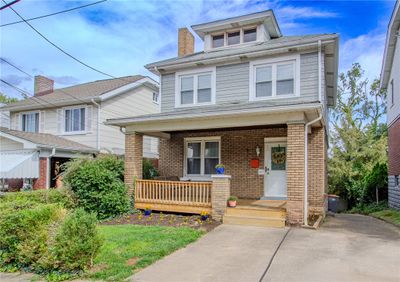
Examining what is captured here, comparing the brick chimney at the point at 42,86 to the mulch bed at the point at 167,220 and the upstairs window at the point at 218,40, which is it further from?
the mulch bed at the point at 167,220

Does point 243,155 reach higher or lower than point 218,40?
lower

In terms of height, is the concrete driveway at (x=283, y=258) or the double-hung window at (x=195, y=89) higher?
the double-hung window at (x=195, y=89)

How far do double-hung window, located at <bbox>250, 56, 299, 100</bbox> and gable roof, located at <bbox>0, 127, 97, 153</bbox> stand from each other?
8.93 m

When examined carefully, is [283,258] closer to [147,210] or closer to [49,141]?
[147,210]

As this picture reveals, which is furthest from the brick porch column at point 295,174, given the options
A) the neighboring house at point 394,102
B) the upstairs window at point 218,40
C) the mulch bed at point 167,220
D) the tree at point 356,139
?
the tree at point 356,139

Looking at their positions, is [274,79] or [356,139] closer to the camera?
[274,79]

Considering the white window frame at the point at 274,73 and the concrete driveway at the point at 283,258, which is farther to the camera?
the white window frame at the point at 274,73

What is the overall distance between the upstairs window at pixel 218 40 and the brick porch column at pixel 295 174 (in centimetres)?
603

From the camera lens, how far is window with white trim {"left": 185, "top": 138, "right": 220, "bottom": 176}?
492 inches

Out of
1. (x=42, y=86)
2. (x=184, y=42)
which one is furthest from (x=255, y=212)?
(x=42, y=86)

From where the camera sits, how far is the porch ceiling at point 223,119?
27.9ft

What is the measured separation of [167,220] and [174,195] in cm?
118

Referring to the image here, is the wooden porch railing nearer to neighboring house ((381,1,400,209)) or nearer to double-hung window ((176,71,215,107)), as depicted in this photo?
double-hung window ((176,71,215,107))

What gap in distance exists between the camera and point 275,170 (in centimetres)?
1151
